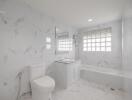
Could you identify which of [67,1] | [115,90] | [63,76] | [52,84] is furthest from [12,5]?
[115,90]

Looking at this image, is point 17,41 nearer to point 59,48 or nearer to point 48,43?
point 48,43

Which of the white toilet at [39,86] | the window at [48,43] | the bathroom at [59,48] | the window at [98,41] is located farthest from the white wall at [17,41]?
the window at [98,41]

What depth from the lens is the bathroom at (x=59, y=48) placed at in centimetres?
154

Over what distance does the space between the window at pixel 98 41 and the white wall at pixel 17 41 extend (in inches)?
89.8

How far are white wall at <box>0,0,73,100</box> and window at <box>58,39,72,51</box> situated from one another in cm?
74

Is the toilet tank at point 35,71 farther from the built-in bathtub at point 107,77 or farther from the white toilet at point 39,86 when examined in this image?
the built-in bathtub at point 107,77

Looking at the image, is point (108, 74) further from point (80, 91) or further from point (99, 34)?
point (99, 34)

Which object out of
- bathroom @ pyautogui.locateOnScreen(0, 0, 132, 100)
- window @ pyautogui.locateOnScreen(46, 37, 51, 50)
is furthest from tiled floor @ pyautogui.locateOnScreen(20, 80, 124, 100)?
window @ pyautogui.locateOnScreen(46, 37, 51, 50)

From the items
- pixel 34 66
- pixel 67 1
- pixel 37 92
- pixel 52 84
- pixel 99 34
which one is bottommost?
pixel 37 92

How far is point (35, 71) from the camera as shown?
186 centimetres

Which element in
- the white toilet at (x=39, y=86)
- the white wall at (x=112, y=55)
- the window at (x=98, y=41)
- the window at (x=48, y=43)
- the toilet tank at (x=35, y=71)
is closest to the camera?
the white toilet at (x=39, y=86)

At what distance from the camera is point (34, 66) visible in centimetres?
185

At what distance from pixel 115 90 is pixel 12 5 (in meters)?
3.49

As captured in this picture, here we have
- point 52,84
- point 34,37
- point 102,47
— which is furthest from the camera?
point 102,47
